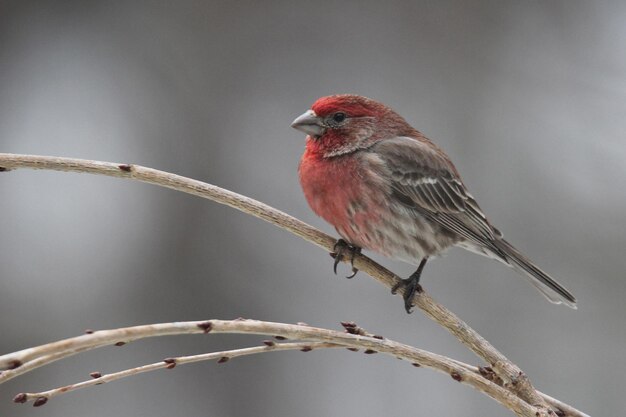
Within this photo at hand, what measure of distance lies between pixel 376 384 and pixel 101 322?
2080 millimetres

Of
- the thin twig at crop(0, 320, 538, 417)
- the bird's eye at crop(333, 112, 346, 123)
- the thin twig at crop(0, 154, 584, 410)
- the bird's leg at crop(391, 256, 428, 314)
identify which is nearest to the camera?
the thin twig at crop(0, 320, 538, 417)

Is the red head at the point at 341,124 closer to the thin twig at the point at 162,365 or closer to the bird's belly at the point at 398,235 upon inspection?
the bird's belly at the point at 398,235

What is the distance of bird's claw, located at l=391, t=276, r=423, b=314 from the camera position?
11.7ft

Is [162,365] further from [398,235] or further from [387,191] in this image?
[387,191]

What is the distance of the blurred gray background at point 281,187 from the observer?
21.5 ft

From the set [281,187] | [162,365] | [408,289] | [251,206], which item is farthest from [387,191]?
[281,187]

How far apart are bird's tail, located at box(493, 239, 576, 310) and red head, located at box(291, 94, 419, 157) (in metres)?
→ 0.82

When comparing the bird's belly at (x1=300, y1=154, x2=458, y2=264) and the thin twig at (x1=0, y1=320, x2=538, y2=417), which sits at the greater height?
the bird's belly at (x1=300, y1=154, x2=458, y2=264)

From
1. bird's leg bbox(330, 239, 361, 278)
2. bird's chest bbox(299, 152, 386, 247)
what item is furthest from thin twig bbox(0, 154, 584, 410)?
bird's chest bbox(299, 152, 386, 247)

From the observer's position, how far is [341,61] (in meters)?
7.58

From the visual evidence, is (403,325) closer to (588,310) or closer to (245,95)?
(588,310)

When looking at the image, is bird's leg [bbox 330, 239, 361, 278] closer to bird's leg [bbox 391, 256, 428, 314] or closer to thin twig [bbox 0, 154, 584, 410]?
bird's leg [bbox 391, 256, 428, 314]

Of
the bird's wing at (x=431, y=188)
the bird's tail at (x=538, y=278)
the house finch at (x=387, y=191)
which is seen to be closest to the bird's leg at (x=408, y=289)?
the house finch at (x=387, y=191)

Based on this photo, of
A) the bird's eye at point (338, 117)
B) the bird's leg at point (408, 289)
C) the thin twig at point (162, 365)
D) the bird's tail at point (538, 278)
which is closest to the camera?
the thin twig at point (162, 365)
